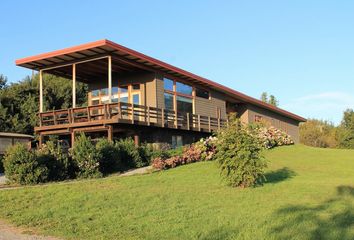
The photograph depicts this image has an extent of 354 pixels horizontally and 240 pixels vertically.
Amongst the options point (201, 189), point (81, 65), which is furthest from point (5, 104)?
point (201, 189)

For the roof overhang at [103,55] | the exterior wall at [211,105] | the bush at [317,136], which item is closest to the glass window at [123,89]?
the roof overhang at [103,55]

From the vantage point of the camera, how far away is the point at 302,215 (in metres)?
8.98

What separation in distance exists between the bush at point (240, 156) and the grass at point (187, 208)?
40 cm

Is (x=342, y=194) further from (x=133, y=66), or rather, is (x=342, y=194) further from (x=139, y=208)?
(x=133, y=66)

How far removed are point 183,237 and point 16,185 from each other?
31.0ft

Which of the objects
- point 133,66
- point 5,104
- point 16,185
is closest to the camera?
point 16,185

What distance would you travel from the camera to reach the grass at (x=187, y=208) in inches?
308

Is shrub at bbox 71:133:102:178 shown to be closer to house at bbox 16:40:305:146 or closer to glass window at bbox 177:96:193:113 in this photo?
house at bbox 16:40:305:146

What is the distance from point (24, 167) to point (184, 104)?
14.6 meters

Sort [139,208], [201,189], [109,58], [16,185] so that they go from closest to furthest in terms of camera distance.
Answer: [139,208] < [201,189] < [16,185] < [109,58]

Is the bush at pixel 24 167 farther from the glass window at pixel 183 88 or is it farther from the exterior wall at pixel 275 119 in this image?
the exterior wall at pixel 275 119

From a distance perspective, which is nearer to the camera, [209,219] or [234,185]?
[209,219]

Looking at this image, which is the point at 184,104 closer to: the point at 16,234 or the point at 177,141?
the point at 177,141

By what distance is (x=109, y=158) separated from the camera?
18.6m
